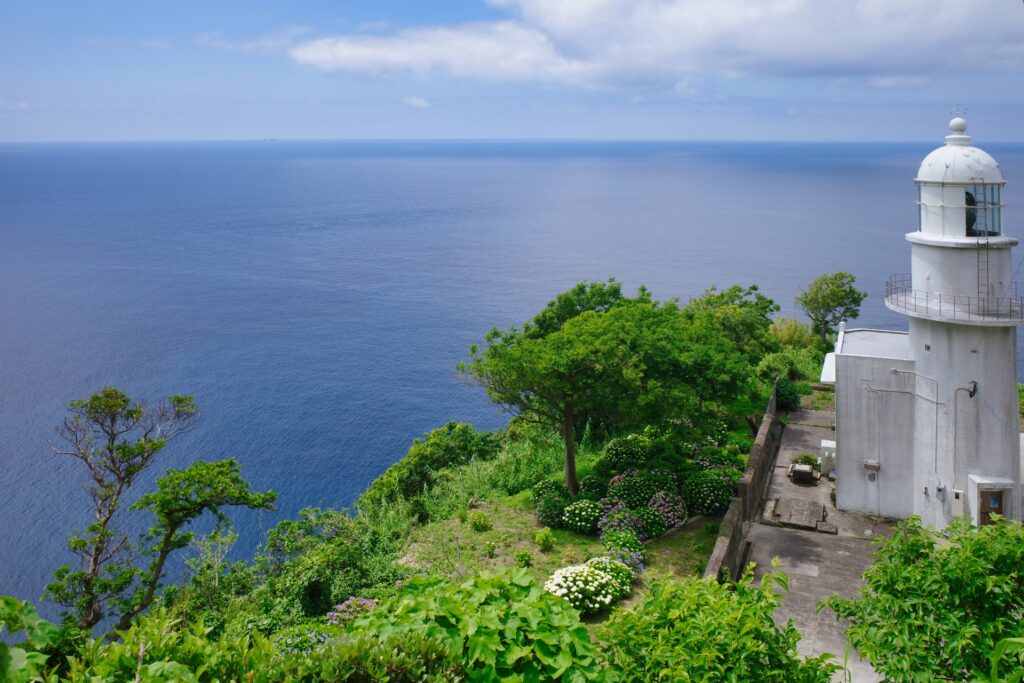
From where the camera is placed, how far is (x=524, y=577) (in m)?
8.90

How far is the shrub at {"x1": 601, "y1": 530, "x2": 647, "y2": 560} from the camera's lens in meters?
20.1

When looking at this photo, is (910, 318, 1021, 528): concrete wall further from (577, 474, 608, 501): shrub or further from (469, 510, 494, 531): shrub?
(469, 510, 494, 531): shrub

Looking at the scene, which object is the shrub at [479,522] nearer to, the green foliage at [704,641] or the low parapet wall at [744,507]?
the low parapet wall at [744,507]

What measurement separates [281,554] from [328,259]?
77.2m

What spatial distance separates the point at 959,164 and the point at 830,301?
28394 mm

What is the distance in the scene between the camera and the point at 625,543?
66.3 ft

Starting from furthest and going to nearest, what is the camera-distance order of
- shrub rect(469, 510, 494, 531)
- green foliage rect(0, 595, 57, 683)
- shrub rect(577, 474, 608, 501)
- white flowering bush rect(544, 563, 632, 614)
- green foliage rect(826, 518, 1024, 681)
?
shrub rect(577, 474, 608, 501)
shrub rect(469, 510, 494, 531)
white flowering bush rect(544, 563, 632, 614)
green foliage rect(826, 518, 1024, 681)
green foliage rect(0, 595, 57, 683)

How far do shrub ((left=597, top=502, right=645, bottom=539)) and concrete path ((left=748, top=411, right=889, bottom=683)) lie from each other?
310 centimetres

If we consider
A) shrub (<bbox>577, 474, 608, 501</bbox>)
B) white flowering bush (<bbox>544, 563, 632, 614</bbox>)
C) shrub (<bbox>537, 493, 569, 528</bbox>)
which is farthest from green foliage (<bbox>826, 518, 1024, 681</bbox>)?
shrub (<bbox>577, 474, 608, 501</bbox>)

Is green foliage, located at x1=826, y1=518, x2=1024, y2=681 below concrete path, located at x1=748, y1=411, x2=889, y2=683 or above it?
above

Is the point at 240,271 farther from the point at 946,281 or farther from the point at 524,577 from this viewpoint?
the point at 524,577

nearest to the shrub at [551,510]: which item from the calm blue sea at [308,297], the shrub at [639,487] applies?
the shrub at [639,487]

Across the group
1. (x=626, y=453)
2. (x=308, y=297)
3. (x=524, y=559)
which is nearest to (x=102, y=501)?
(x=524, y=559)

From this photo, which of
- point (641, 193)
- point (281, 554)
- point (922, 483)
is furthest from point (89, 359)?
point (641, 193)
